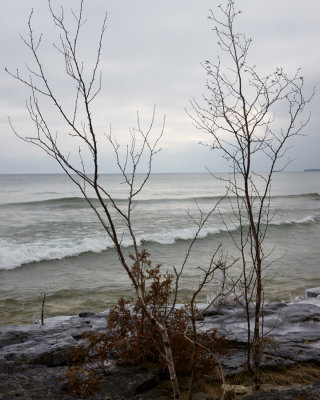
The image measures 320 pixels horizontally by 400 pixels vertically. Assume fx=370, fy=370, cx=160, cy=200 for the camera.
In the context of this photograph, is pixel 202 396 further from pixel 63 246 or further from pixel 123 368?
pixel 63 246

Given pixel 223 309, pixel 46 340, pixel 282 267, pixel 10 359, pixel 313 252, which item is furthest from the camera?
pixel 313 252

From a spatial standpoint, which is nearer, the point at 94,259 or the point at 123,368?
the point at 123,368

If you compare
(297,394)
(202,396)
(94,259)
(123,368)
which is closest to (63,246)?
(94,259)

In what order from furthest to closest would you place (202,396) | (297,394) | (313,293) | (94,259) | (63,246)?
(63,246)
(94,259)
(313,293)
(202,396)
(297,394)

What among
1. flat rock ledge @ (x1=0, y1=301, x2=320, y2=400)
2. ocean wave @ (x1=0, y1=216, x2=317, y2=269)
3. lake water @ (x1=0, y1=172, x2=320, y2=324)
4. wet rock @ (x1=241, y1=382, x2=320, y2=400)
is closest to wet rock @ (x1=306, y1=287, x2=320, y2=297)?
lake water @ (x1=0, y1=172, x2=320, y2=324)

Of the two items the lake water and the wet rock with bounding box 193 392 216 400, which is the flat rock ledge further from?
the lake water

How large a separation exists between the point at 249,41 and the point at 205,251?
12.1 meters

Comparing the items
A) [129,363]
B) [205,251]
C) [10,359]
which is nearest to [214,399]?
[129,363]

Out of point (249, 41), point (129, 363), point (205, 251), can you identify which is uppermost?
point (249, 41)

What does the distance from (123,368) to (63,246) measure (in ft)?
40.0

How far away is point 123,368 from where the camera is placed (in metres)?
4.06

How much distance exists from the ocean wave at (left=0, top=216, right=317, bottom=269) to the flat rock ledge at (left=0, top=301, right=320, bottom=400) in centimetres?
544

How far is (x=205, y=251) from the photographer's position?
49.0 ft

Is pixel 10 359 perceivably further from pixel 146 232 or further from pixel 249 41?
pixel 146 232
